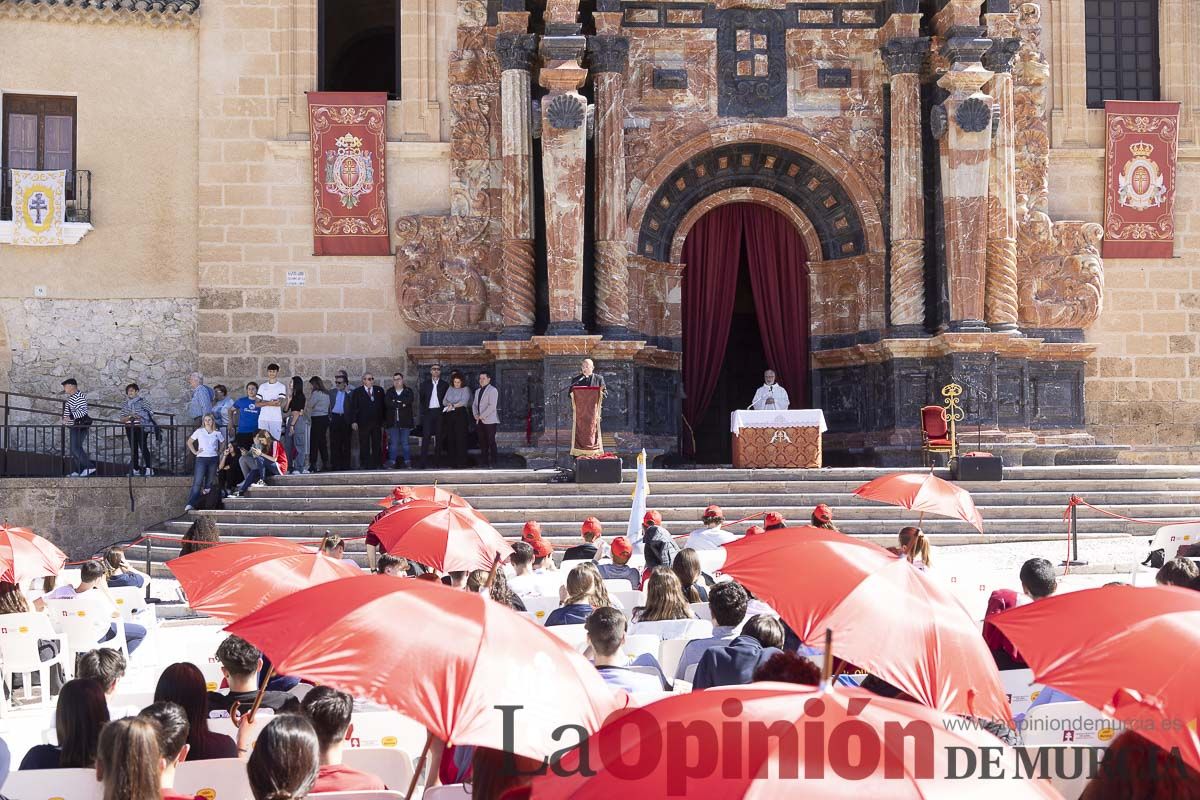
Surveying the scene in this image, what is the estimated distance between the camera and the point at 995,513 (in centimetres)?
1608

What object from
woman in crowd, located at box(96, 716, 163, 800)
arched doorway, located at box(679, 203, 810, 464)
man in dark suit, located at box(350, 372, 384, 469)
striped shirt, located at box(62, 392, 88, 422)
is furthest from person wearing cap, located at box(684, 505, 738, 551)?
striped shirt, located at box(62, 392, 88, 422)

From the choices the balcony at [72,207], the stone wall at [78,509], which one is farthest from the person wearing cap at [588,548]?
the balcony at [72,207]

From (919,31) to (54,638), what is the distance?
1620cm

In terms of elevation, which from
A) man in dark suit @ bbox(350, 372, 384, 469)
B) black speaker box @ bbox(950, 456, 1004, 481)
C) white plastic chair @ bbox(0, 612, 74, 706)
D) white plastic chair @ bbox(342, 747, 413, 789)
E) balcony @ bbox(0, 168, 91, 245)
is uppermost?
balcony @ bbox(0, 168, 91, 245)

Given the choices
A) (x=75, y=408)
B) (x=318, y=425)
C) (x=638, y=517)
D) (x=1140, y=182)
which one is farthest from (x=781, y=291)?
(x=75, y=408)

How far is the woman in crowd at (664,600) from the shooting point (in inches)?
282

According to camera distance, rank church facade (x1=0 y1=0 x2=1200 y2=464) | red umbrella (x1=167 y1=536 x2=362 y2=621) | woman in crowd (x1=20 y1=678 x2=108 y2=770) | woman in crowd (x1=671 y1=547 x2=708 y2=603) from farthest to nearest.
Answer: church facade (x1=0 y1=0 x2=1200 y2=464), woman in crowd (x1=671 y1=547 x2=708 y2=603), red umbrella (x1=167 y1=536 x2=362 y2=621), woman in crowd (x1=20 y1=678 x2=108 y2=770)

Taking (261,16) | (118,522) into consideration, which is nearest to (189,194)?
(261,16)

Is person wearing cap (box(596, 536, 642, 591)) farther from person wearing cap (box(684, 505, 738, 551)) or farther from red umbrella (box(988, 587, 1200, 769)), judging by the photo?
red umbrella (box(988, 587, 1200, 769))

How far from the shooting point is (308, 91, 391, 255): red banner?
20.5m

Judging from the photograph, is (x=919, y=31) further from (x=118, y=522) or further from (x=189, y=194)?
(x=118, y=522)

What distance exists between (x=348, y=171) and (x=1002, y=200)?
9.97m

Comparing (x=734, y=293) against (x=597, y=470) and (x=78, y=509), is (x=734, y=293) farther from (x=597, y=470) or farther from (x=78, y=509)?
(x=78, y=509)

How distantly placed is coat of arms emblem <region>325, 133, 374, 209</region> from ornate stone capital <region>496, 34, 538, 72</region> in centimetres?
263
